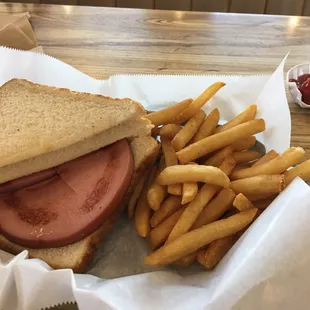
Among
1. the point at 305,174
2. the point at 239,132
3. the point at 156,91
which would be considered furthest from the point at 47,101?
the point at 305,174

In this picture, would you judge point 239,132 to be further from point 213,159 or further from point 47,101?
point 47,101

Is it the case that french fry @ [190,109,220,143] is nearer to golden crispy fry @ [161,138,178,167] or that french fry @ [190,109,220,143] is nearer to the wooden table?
golden crispy fry @ [161,138,178,167]

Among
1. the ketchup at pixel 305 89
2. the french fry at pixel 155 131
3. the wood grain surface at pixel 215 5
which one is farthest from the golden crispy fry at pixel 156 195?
the wood grain surface at pixel 215 5

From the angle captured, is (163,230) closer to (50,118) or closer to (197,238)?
(197,238)

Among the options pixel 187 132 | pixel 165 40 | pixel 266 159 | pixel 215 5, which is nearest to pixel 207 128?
pixel 187 132

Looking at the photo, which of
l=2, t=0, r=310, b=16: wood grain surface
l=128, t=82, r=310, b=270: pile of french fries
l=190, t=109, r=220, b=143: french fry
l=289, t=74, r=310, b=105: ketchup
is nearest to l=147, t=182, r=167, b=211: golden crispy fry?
l=128, t=82, r=310, b=270: pile of french fries

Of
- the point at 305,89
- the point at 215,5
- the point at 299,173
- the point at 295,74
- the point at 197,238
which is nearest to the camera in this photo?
the point at 197,238

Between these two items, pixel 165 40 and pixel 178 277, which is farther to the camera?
pixel 165 40
